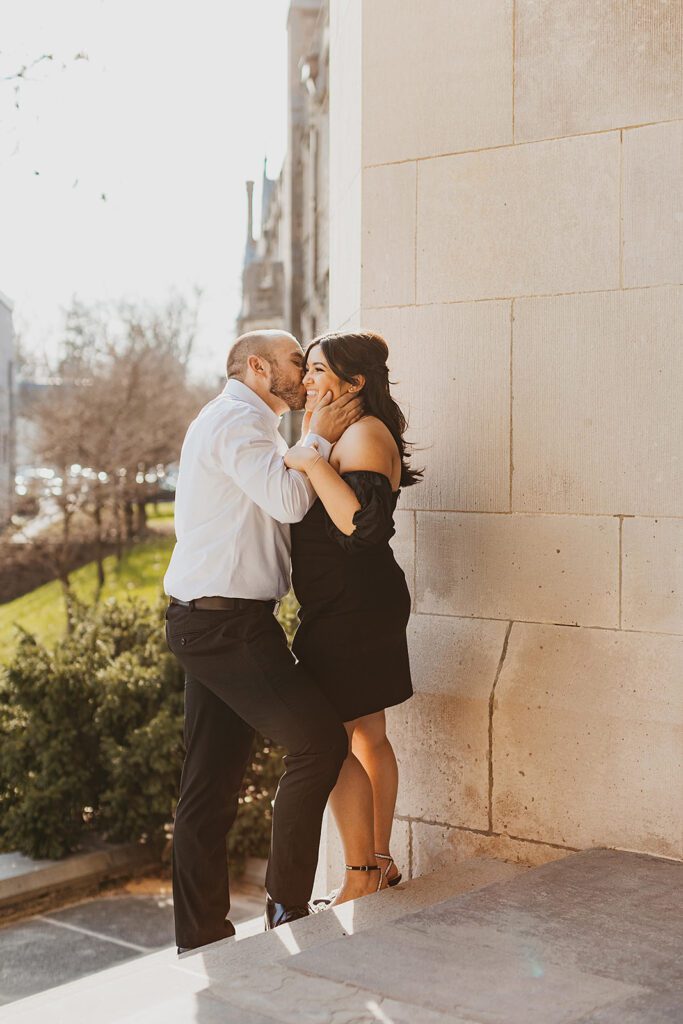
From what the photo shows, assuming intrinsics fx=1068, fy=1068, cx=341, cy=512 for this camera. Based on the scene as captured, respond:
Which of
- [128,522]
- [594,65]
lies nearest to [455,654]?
[594,65]

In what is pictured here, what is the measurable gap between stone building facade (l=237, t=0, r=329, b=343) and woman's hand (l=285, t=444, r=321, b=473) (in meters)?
21.3

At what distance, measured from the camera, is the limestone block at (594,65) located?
3.81m

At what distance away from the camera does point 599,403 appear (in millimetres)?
3951

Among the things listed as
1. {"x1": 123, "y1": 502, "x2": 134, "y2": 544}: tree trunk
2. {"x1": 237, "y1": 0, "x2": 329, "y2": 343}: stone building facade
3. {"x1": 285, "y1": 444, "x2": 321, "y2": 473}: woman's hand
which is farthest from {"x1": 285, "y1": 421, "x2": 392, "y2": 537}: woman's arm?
{"x1": 237, "y1": 0, "x2": 329, "y2": 343}: stone building facade

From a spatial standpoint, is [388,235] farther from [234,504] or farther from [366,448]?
[234,504]

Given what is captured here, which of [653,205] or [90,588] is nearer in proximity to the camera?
[653,205]

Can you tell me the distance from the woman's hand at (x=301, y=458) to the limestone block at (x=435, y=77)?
1508 mm

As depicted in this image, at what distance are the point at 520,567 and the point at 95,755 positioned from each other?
3706mm

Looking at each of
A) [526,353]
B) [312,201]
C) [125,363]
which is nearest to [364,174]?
[526,353]

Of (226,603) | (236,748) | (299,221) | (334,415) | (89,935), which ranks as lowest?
(89,935)

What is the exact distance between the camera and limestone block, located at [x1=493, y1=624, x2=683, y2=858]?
376 centimetres

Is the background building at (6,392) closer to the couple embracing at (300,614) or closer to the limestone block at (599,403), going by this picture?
the couple embracing at (300,614)

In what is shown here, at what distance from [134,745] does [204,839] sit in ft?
9.28

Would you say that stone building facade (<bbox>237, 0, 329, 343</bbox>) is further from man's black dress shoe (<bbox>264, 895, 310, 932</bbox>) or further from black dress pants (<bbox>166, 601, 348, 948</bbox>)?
man's black dress shoe (<bbox>264, 895, 310, 932</bbox>)
